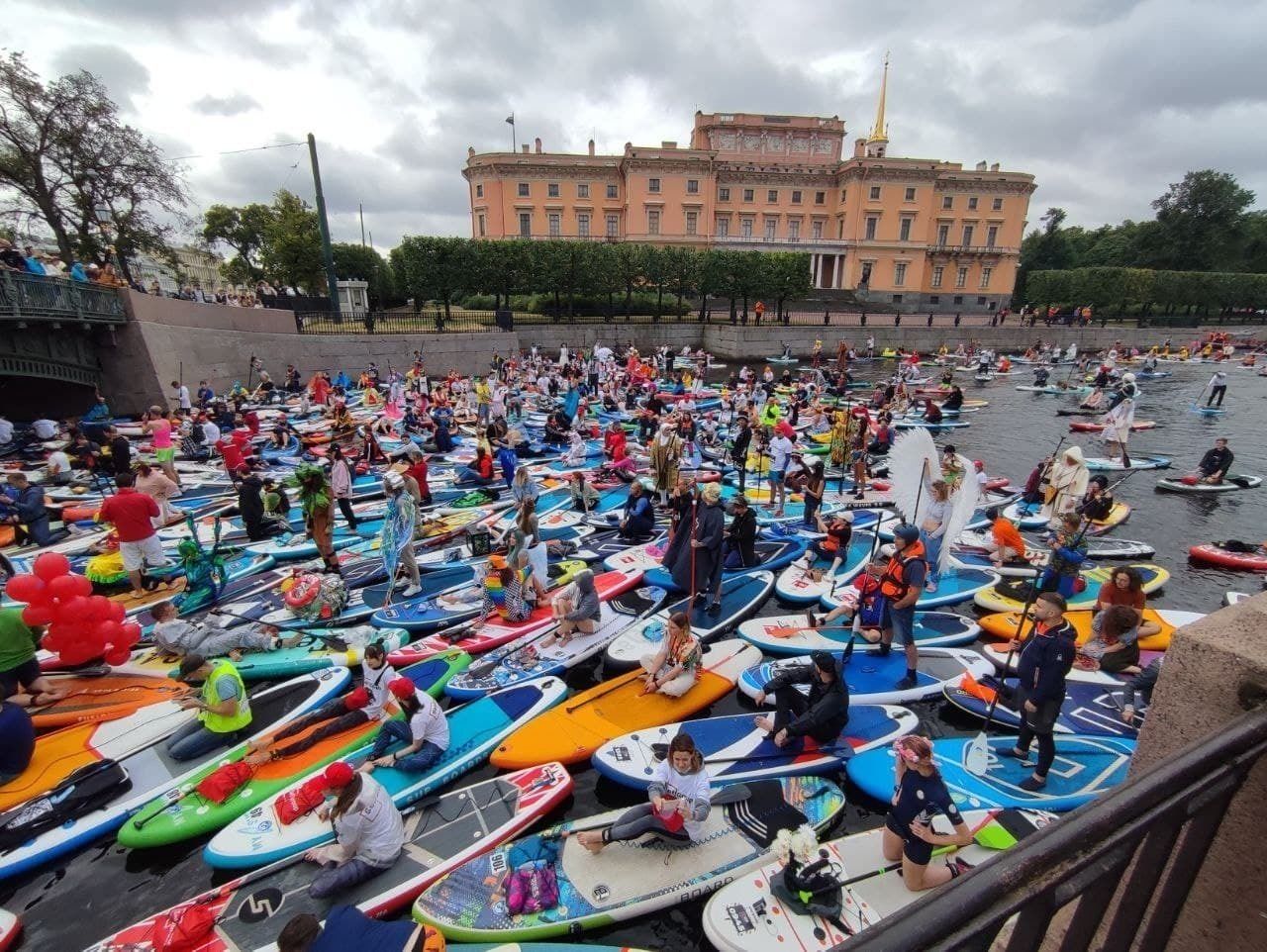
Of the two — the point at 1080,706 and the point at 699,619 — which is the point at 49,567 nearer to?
the point at 699,619

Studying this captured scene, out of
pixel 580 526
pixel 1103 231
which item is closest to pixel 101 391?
pixel 580 526

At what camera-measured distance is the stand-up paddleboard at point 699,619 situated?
9070 mm

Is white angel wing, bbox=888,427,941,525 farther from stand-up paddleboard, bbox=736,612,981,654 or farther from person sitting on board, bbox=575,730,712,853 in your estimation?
person sitting on board, bbox=575,730,712,853

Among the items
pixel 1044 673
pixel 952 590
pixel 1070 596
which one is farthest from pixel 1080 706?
pixel 952 590

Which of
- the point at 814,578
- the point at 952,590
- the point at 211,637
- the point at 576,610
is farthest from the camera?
the point at 814,578

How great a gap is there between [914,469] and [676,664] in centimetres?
505

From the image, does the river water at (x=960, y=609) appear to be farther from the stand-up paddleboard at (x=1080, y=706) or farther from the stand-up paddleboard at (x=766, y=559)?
the stand-up paddleboard at (x=766, y=559)

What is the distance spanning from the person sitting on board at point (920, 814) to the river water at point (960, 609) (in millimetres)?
1419

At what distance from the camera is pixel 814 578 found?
1121 cm

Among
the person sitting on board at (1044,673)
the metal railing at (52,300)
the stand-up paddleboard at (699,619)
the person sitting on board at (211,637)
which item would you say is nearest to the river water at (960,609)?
the stand-up paddleboard at (699,619)

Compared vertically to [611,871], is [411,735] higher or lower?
higher

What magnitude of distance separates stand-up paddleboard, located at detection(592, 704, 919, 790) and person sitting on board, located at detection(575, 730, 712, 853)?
96cm

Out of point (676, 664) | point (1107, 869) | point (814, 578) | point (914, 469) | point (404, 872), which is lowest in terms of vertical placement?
point (404, 872)

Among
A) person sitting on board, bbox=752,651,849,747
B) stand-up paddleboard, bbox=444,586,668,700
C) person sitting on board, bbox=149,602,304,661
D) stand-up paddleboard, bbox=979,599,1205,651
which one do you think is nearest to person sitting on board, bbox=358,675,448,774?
stand-up paddleboard, bbox=444,586,668,700
